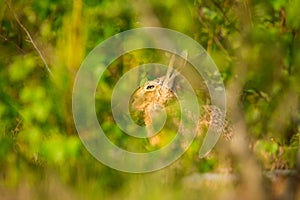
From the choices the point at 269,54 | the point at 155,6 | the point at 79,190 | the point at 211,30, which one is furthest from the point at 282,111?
the point at 79,190

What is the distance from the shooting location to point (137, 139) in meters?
5.10

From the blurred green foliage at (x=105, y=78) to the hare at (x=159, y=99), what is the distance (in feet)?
0.59

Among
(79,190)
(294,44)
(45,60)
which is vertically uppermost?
(294,44)

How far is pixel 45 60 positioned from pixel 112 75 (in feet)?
1.48

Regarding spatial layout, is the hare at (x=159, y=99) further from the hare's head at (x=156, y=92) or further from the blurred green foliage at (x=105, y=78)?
the blurred green foliage at (x=105, y=78)

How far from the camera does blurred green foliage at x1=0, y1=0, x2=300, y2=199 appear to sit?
198 inches

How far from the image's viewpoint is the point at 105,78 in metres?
5.14

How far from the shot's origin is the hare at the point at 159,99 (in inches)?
190

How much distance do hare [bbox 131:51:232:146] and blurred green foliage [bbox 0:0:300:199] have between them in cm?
18

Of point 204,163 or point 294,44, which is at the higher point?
point 294,44

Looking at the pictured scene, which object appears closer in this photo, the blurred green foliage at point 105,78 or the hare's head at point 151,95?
the hare's head at point 151,95

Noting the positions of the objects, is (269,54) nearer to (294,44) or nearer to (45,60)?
(294,44)

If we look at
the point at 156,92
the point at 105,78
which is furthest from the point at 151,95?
the point at 105,78

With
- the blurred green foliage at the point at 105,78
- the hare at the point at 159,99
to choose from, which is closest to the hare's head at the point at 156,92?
the hare at the point at 159,99
